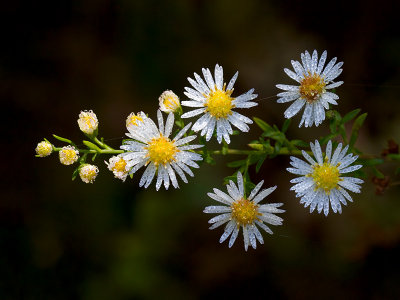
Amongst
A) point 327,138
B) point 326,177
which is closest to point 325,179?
point 326,177

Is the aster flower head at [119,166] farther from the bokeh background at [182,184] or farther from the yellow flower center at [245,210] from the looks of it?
the bokeh background at [182,184]

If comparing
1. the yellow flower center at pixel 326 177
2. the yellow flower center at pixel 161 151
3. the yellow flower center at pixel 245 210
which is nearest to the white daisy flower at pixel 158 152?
the yellow flower center at pixel 161 151

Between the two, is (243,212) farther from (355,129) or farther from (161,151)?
(355,129)

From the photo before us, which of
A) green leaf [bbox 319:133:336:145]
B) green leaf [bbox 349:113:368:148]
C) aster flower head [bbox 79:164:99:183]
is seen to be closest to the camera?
aster flower head [bbox 79:164:99:183]

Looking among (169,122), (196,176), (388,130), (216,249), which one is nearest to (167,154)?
(169,122)

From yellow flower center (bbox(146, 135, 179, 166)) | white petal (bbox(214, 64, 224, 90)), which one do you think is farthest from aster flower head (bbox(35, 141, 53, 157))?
white petal (bbox(214, 64, 224, 90))

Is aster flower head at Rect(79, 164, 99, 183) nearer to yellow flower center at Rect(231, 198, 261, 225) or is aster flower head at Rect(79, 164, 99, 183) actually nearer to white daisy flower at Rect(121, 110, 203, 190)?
white daisy flower at Rect(121, 110, 203, 190)
